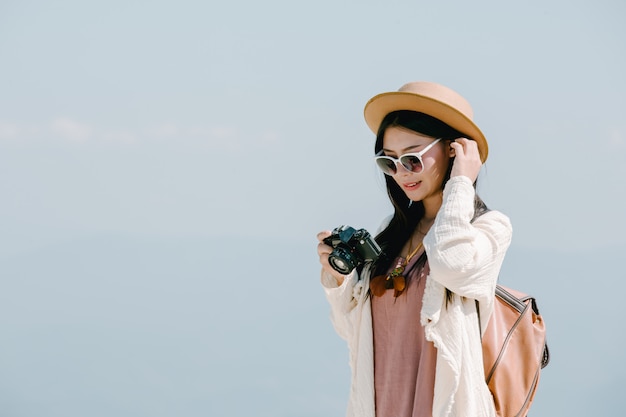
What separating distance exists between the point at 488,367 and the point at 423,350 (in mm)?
161

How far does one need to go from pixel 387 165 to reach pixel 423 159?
0.11 m

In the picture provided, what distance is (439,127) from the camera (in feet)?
7.88

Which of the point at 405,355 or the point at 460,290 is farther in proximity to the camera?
the point at 405,355

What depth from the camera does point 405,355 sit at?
239 centimetres

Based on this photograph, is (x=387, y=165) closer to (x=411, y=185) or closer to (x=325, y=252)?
(x=411, y=185)

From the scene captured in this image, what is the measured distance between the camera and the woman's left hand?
2.29 meters

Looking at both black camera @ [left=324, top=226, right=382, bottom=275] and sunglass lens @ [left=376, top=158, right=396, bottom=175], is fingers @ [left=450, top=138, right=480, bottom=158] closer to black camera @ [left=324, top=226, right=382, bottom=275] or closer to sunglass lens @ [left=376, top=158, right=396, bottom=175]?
sunglass lens @ [left=376, top=158, right=396, bottom=175]

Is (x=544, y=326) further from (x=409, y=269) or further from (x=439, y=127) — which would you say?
(x=439, y=127)

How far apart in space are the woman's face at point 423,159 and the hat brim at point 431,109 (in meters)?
0.05

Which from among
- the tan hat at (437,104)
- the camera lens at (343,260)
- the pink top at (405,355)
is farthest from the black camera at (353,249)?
the tan hat at (437,104)

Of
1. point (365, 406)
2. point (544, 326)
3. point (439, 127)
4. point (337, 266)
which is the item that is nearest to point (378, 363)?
point (365, 406)

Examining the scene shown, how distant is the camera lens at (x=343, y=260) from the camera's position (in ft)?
7.98

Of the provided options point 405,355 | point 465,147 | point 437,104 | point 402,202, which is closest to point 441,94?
point 437,104

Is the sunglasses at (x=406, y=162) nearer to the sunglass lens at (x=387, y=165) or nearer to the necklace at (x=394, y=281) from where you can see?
the sunglass lens at (x=387, y=165)
